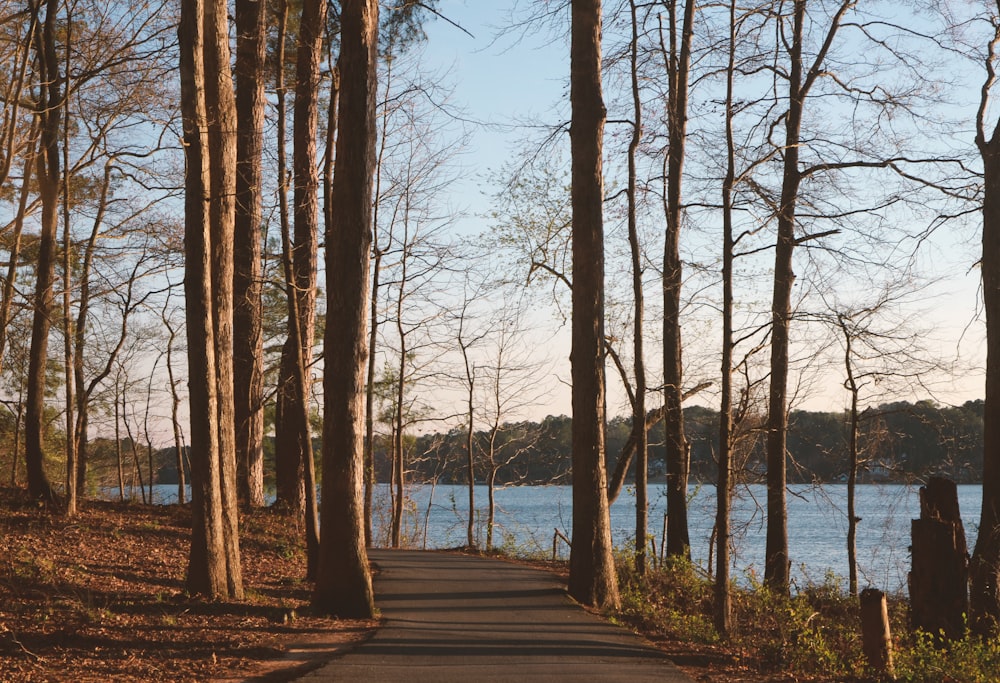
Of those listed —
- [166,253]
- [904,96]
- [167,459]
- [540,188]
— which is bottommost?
[167,459]

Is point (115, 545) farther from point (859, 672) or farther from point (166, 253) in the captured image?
point (859, 672)

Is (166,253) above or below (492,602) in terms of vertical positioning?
above

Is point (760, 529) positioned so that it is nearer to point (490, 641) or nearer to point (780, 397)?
point (780, 397)

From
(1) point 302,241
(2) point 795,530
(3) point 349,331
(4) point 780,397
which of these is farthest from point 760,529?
(2) point 795,530

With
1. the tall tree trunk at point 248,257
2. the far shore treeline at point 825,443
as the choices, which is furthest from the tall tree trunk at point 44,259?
the far shore treeline at point 825,443

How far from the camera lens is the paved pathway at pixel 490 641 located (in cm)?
689

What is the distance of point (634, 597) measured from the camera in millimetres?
11719

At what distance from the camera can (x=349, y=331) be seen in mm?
9641

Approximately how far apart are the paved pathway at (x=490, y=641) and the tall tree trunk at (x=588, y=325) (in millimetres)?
585

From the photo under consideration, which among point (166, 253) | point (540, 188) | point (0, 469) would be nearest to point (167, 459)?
point (0, 469)

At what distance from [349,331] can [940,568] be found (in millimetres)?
7745

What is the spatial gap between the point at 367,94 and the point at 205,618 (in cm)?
590

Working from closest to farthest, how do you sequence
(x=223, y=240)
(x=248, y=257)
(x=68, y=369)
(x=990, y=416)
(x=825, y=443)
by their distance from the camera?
1. (x=223, y=240)
2. (x=990, y=416)
3. (x=68, y=369)
4. (x=248, y=257)
5. (x=825, y=443)

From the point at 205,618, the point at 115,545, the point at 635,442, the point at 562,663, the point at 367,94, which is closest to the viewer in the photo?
the point at 562,663
